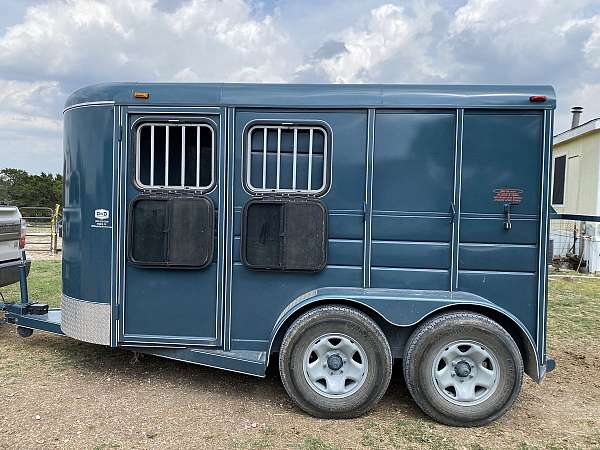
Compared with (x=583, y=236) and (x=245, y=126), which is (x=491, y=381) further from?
(x=583, y=236)

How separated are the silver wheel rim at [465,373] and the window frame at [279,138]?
5.12 ft

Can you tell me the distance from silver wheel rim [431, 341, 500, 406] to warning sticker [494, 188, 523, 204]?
3.61 ft

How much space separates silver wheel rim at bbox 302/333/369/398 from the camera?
12.6ft

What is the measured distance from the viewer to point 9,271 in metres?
5.93

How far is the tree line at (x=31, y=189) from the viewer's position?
121 feet

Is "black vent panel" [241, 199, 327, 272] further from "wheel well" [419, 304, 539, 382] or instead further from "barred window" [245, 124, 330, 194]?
"wheel well" [419, 304, 539, 382]

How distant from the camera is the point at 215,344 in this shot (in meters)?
4.09

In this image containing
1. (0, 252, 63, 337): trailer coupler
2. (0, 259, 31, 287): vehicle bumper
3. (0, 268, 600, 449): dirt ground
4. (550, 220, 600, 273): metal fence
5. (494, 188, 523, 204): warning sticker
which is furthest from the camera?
(550, 220, 600, 273): metal fence

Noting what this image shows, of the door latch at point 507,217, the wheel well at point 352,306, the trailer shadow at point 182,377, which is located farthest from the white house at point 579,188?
the wheel well at point 352,306

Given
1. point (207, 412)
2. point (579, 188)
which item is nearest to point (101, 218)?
point (207, 412)

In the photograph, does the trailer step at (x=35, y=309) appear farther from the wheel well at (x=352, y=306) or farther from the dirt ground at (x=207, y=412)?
the wheel well at (x=352, y=306)

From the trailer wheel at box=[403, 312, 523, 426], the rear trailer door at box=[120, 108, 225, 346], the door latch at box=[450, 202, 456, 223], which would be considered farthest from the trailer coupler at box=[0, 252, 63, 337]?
the door latch at box=[450, 202, 456, 223]

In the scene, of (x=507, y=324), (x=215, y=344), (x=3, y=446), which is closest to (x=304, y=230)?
(x=215, y=344)

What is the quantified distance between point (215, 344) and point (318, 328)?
89cm
